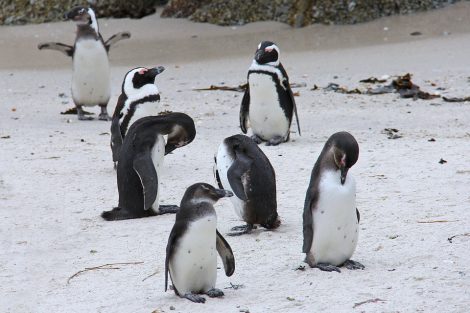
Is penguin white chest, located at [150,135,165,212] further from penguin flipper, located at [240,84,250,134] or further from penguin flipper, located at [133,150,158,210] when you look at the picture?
penguin flipper, located at [240,84,250,134]

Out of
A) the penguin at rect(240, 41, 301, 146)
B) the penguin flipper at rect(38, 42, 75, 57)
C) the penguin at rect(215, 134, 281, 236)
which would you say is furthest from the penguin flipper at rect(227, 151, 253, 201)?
the penguin flipper at rect(38, 42, 75, 57)

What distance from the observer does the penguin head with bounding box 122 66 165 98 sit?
7.15 meters

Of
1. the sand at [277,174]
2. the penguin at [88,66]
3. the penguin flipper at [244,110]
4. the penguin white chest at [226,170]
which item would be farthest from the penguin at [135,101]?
the penguin at [88,66]

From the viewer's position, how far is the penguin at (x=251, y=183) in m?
5.24

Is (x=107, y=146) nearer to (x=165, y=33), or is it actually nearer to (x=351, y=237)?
(x=351, y=237)

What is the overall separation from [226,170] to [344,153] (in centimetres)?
116

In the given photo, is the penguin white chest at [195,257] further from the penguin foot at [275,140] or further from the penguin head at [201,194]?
the penguin foot at [275,140]

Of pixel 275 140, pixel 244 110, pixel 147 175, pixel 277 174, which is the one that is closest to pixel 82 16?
pixel 244 110

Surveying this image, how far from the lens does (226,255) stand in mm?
4293

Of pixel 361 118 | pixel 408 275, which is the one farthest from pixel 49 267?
pixel 361 118

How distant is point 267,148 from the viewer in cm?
789

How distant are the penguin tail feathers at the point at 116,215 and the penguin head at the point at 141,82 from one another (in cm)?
155

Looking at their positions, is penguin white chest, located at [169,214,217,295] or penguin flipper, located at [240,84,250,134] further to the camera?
penguin flipper, located at [240,84,250,134]

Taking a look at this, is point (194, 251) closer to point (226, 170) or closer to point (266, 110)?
point (226, 170)
